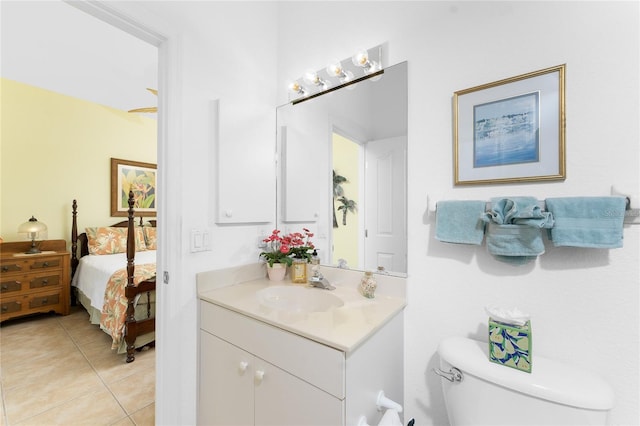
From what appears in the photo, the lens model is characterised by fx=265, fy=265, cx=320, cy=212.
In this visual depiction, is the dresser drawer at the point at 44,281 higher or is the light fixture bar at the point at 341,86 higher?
the light fixture bar at the point at 341,86

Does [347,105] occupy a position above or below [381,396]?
above

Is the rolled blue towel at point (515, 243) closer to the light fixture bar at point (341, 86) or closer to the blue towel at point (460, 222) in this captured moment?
the blue towel at point (460, 222)

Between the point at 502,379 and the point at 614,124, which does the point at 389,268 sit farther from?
the point at 614,124

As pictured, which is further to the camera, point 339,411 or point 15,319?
point 15,319

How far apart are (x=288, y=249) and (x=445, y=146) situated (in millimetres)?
913

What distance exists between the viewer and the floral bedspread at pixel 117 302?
7.05 ft

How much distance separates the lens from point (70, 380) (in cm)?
190

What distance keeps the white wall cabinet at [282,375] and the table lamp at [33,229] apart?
308 centimetres

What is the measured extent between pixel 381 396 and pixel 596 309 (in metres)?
0.74

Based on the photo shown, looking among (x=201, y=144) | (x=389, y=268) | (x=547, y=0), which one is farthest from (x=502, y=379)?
(x=201, y=144)

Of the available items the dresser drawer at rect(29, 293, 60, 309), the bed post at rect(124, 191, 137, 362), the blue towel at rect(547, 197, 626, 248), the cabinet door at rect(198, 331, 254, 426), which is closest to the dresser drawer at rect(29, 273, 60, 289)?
the dresser drawer at rect(29, 293, 60, 309)

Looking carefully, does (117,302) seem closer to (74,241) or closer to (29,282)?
(29,282)

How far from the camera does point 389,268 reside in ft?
4.06

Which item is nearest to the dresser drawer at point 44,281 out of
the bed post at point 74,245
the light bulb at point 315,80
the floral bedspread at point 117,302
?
the bed post at point 74,245
